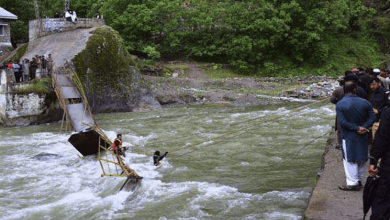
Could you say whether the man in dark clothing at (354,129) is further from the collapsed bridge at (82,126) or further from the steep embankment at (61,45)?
the steep embankment at (61,45)

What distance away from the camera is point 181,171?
10.4 metres

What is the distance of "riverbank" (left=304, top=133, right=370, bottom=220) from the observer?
18.6ft

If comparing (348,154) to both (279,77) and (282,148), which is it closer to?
(282,148)

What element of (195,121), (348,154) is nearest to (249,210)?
(348,154)

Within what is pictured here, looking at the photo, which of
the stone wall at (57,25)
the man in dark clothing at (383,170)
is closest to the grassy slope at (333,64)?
the stone wall at (57,25)

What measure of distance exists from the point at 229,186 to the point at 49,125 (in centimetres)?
1194

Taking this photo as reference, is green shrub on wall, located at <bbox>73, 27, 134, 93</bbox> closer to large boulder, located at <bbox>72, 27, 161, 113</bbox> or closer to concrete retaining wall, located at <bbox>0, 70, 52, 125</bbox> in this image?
large boulder, located at <bbox>72, 27, 161, 113</bbox>

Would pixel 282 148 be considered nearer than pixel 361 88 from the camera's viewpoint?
No

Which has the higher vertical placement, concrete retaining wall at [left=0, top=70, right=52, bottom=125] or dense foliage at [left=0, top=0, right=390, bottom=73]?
dense foliage at [left=0, top=0, right=390, bottom=73]

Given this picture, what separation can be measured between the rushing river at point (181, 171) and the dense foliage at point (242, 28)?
16334 mm

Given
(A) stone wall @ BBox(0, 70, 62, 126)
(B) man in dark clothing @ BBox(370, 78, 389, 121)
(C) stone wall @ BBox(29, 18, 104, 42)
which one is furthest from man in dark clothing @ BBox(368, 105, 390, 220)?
(C) stone wall @ BBox(29, 18, 104, 42)

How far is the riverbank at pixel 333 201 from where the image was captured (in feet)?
18.6

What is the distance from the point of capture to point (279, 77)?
3189 cm

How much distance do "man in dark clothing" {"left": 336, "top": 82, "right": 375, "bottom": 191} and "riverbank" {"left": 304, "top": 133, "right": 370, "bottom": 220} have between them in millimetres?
302
